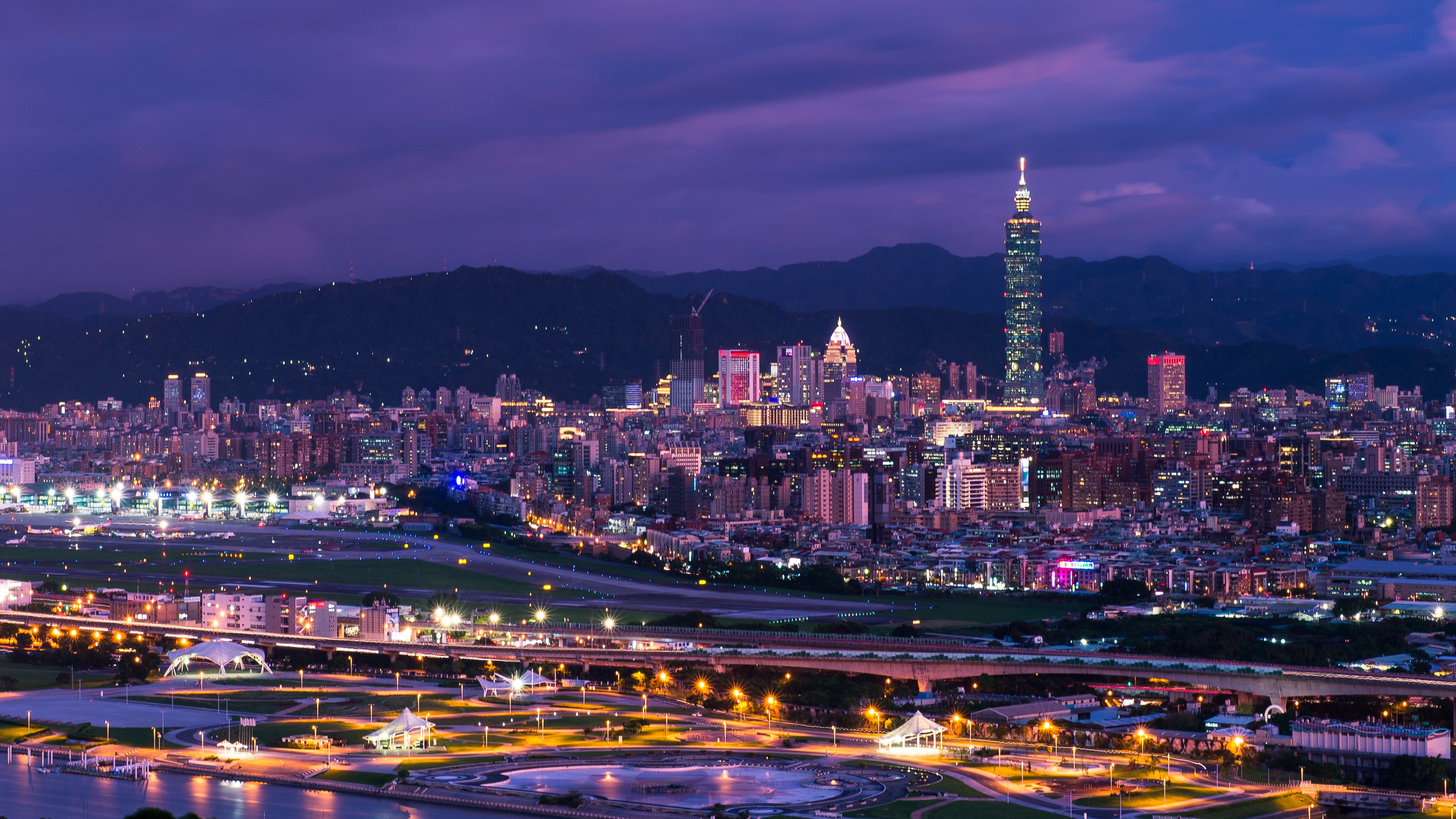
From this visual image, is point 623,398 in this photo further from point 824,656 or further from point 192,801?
point 192,801

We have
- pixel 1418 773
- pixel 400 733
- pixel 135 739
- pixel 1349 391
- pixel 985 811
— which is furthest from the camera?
pixel 1349 391

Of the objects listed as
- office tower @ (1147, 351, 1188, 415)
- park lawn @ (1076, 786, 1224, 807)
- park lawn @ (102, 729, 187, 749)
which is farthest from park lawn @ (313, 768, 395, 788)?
office tower @ (1147, 351, 1188, 415)

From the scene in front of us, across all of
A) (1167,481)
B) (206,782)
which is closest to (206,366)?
(1167,481)

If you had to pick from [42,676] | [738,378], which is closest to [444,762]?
[42,676]

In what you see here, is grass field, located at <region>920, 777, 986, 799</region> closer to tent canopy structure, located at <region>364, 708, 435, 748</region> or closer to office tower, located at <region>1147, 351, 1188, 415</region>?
tent canopy structure, located at <region>364, 708, 435, 748</region>

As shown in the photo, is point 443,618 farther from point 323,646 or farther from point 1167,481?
point 1167,481

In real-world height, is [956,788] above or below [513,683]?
below

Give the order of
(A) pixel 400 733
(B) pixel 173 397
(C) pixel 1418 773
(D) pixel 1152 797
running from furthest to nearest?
(B) pixel 173 397 < (A) pixel 400 733 < (C) pixel 1418 773 < (D) pixel 1152 797
